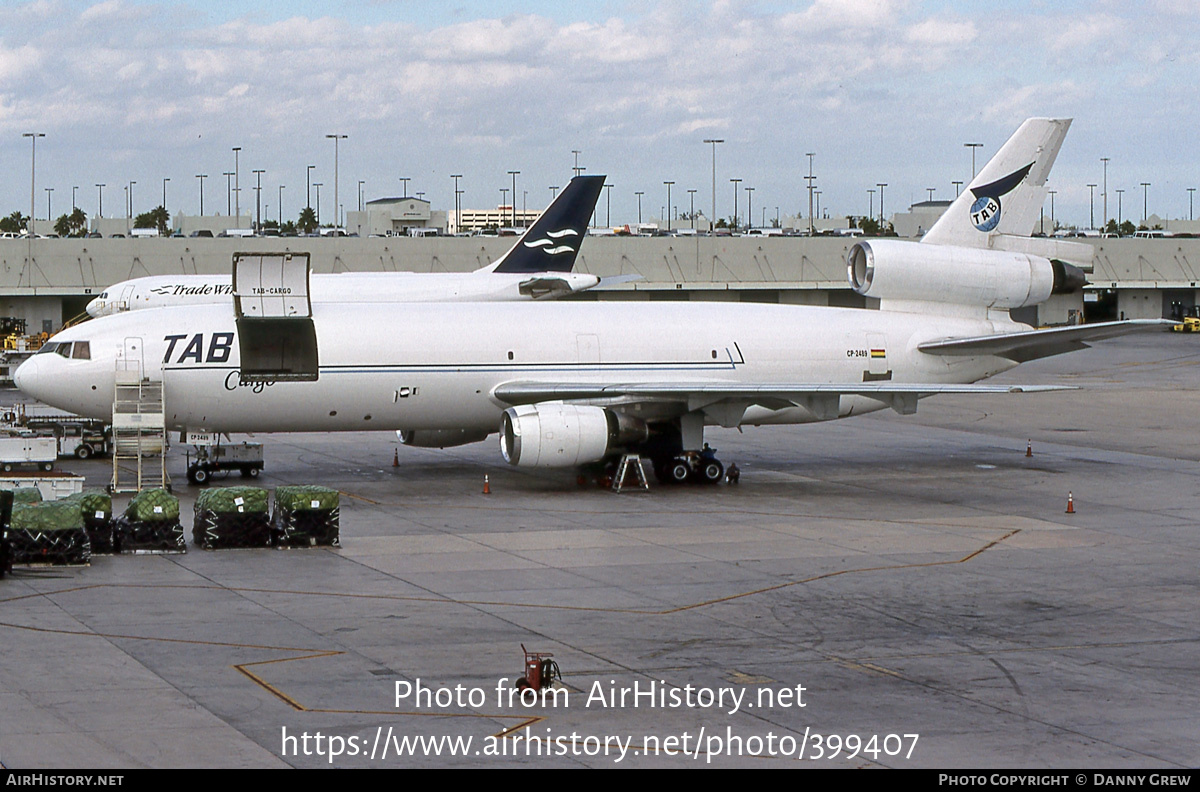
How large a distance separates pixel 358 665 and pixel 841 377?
23450mm

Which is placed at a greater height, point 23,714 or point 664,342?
point 664,342

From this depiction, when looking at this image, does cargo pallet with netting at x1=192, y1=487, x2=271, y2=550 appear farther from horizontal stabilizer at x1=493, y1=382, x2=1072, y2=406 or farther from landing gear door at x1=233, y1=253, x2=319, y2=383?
horizontal stabilizer at x1=493, y1=382, x2=1072, y2=406

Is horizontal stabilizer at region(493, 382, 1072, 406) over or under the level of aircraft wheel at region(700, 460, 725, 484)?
over

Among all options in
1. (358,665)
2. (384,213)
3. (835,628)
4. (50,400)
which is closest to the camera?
(358,665)

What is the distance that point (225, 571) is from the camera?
2539cm

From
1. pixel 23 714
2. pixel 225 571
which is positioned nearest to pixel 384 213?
pixel 225 571

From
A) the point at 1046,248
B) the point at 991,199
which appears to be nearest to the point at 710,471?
the point at 991,199

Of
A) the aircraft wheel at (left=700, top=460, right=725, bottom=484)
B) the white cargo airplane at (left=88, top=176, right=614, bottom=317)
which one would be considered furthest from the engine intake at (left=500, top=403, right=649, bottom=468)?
the white cargo airplane at (left=88, top=176, right=614, bottom=317)

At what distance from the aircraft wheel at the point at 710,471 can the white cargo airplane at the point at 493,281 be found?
17717 mm

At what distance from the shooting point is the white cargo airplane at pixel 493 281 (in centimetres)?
5188

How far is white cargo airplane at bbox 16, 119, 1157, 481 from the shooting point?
34.7 metres

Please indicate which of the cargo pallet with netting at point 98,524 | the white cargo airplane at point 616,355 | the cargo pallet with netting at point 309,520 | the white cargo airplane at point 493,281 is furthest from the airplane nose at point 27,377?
the white cargo airplane at point 493,281

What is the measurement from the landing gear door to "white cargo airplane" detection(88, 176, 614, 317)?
558 inches

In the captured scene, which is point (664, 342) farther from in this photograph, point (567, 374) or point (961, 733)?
point (961, 733)
